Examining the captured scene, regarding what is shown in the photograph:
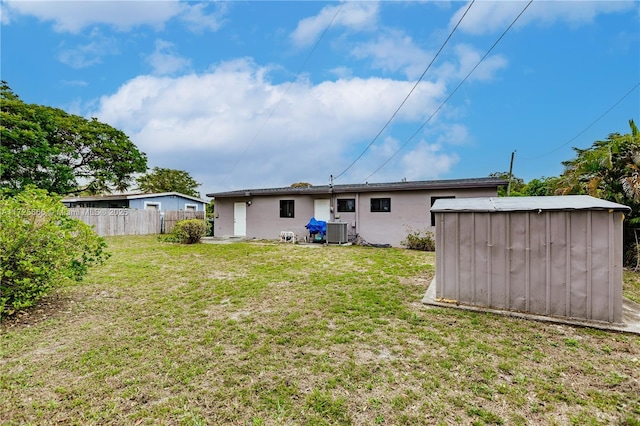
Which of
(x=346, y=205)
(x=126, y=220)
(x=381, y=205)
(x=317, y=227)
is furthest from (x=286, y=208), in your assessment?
(x=126, y=220)

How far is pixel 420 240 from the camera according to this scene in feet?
35.4

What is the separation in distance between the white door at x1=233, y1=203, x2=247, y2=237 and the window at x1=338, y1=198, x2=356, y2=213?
17.3 ft

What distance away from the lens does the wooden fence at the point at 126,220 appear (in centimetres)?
1503

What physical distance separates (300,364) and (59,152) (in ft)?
73.5

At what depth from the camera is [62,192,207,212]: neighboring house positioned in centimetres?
1839

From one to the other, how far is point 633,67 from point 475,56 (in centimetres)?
779

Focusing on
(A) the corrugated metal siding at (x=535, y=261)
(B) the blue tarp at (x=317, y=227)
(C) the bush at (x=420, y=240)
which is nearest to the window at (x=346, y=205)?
(B) the blue tarp at (x=317, y=227)

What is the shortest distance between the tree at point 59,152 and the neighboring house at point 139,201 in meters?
1.55

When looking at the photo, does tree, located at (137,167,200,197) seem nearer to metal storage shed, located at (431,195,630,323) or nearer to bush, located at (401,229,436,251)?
bush, located at (401,229,436,251)

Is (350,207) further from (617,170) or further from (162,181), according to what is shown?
(162,181)

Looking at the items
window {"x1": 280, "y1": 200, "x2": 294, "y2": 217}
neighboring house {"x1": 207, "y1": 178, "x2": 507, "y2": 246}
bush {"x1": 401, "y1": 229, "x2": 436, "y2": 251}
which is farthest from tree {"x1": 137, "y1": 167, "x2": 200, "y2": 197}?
bush {"x1": 401, "y1": 229, "x2": 436, "y2": 251}

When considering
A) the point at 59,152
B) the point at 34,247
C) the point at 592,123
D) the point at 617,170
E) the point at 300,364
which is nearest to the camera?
the point at 300,364

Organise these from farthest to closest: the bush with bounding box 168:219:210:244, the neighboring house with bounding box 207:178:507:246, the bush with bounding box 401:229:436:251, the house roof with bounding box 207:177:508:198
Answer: the bush with bounding box 168:219:210:244 → the neighboring house with bounding box 207:178:507:246 → the bush with bounding box 401:229:436:251 → the house roof with bounding box 207:177:508:198

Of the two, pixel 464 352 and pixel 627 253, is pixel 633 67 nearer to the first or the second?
pixel 627 253
